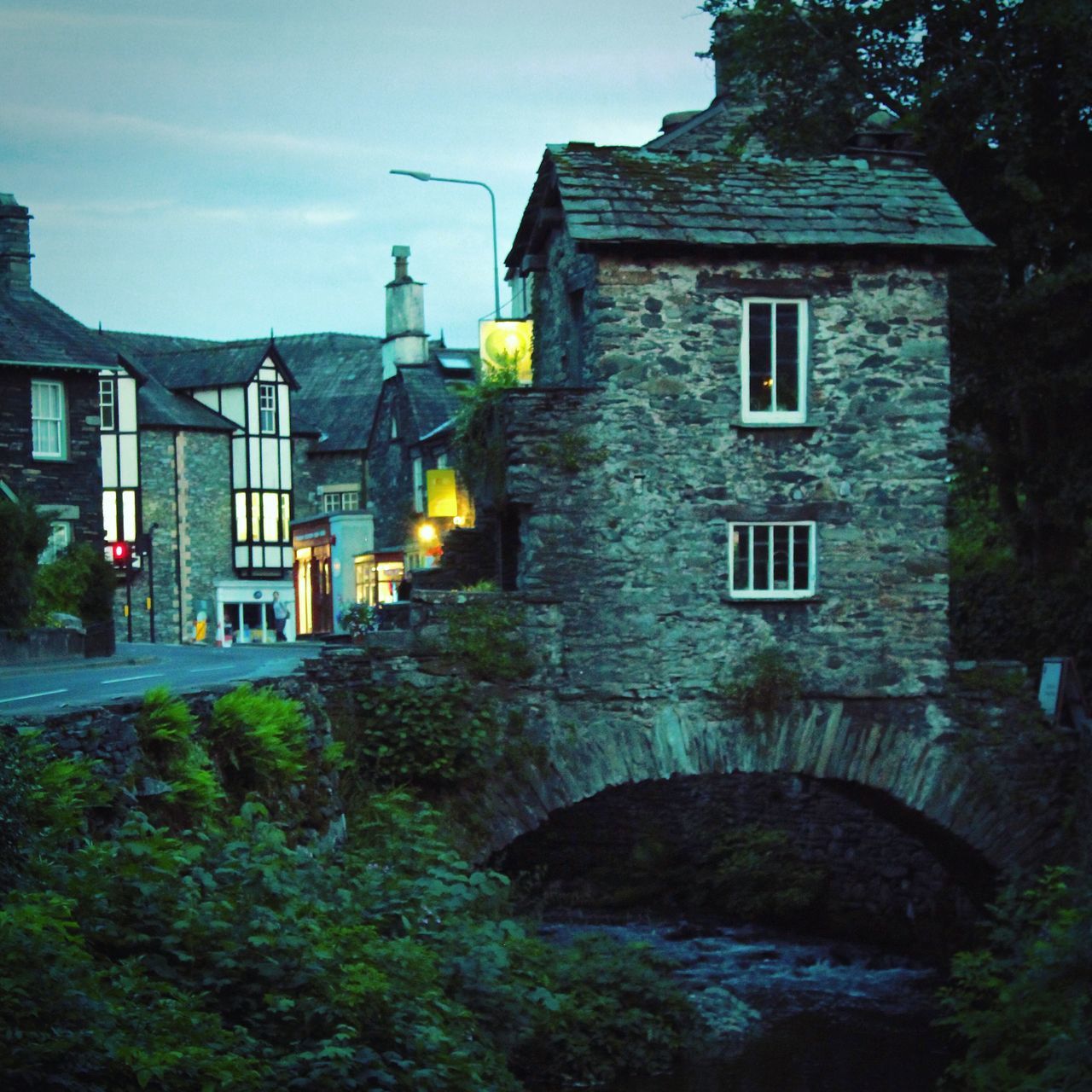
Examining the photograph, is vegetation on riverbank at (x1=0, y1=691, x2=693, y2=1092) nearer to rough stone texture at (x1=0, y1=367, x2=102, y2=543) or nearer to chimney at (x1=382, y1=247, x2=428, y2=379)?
rough stone texture at (x1=0, y1=367, x2=102, y2=543)

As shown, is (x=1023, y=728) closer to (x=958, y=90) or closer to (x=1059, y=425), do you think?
(x=1059, y=425)

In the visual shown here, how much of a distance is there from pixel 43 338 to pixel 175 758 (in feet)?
101

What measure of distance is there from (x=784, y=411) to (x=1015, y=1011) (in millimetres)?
7874

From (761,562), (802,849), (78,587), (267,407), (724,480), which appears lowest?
(802,849)

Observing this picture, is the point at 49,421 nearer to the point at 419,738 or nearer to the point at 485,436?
the point at 485,436

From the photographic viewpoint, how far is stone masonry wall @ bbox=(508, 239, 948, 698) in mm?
A: 20641

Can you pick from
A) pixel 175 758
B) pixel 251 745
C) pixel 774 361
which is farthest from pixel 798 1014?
pixel 175 758

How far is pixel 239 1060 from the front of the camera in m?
9.76

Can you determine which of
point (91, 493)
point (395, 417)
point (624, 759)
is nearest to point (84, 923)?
point (624, 759)

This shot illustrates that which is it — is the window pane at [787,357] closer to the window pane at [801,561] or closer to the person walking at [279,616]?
the window pane at [801,561]

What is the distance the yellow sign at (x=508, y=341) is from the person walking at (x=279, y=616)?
105ft

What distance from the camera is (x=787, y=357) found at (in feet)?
69.7

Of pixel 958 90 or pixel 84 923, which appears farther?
pixel 958 90

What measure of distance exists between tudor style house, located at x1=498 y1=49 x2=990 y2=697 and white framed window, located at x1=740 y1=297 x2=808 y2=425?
0.02 metres
